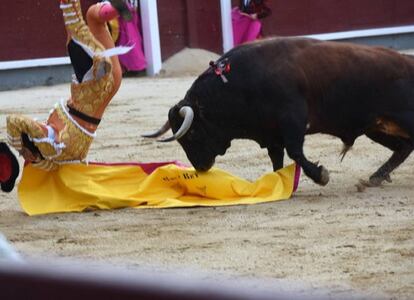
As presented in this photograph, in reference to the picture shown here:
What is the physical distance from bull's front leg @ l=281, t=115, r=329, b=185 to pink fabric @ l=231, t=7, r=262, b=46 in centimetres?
855

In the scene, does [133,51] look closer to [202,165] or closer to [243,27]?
[243,27]

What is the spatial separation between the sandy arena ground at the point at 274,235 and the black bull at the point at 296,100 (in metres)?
0.28

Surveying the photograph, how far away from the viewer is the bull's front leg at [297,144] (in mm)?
4547

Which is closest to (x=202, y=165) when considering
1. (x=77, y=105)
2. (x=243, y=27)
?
(x=77, y=105)

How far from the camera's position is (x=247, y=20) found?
43.0 feet

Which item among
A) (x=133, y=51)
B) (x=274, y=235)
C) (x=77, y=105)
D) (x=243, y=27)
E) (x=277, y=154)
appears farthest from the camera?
(x=243, y=27)

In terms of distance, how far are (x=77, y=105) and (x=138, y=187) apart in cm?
48

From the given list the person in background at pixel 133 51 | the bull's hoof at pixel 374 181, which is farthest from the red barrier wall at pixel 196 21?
the bull's hoof at pixel 374 181

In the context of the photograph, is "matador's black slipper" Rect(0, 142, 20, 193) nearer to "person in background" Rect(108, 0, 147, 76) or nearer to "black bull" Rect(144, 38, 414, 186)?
"black bull" Rect(144, 38, 414, 186)

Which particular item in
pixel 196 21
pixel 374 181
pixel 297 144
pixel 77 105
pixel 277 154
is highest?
pixel 77 105

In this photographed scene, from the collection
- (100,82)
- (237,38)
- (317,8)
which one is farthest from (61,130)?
(317,8)

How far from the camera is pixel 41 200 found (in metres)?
4.37

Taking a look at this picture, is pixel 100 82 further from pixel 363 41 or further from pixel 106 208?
pixel 363 41

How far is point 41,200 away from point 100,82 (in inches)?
22.1
